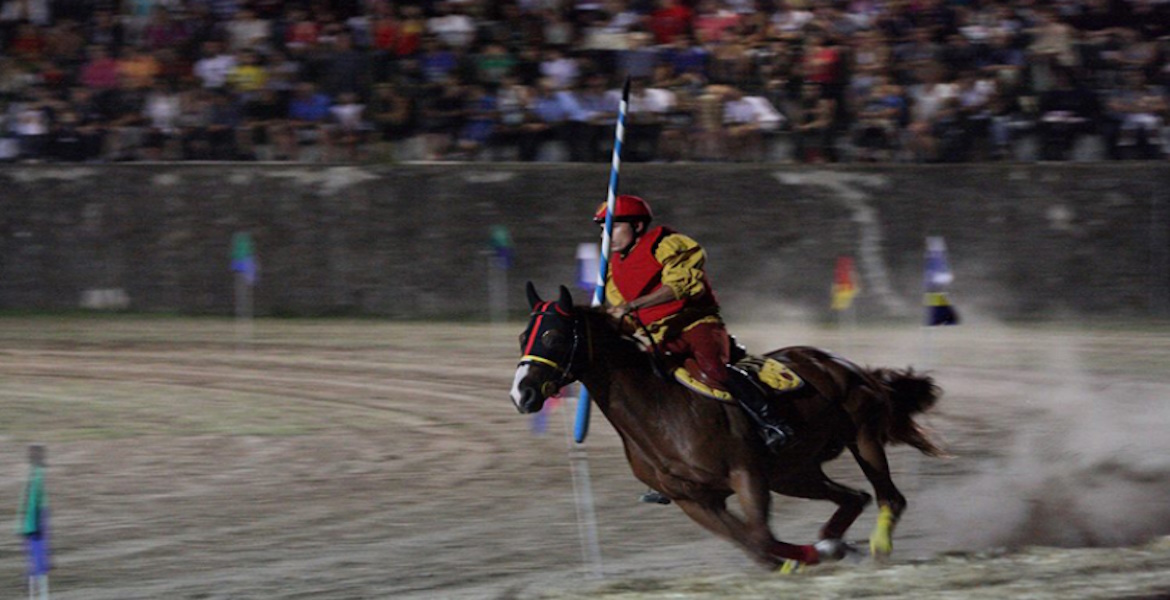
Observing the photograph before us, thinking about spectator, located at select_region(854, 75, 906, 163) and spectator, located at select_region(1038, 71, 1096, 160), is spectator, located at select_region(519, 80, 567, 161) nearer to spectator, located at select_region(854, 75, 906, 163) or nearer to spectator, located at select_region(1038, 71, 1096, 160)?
spectator, located at select_region(854, 75, 906, 163)

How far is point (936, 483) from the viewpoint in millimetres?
11906

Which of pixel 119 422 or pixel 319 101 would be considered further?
pixel 319 101

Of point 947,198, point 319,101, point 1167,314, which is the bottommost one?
point 1167,314

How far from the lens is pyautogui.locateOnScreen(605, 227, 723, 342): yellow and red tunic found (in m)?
8.25

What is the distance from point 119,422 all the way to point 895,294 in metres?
10.7

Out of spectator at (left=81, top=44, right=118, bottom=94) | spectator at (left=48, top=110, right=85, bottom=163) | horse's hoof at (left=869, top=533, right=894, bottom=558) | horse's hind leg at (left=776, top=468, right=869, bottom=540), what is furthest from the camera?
spectator at (left=48, top=110, right=85, bottom=163)

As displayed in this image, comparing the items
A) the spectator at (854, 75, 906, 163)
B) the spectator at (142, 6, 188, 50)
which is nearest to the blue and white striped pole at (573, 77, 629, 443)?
the spectator at (854, 75, 906, 163)

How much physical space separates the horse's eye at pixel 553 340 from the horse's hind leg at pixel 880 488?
88.8 inches

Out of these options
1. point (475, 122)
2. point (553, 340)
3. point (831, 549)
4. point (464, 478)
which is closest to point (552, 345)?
point (553, 340)

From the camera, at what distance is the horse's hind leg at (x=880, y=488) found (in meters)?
8.85

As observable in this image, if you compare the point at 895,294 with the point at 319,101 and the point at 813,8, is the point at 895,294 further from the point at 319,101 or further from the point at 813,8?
the point at 319,101

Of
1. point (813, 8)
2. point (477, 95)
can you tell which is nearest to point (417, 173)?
point (477, 95)

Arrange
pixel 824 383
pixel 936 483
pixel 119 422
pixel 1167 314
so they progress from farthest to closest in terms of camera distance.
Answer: pixel 1167 314 < pixel 119 422 < pixel 936 483 < pixel 824 383

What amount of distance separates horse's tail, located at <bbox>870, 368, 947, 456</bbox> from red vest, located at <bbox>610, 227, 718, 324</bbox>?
5.59 ft
